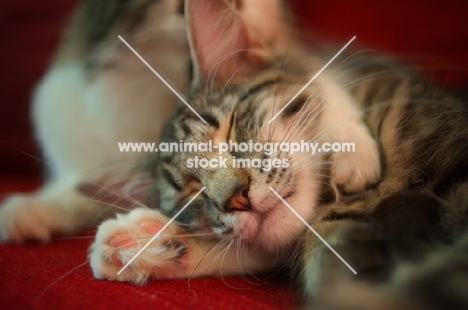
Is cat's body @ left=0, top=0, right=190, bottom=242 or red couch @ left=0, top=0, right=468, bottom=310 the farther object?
cat's body @ left=0, top=0, right=190, bottom=242

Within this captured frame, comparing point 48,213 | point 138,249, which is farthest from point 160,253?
point 48,213

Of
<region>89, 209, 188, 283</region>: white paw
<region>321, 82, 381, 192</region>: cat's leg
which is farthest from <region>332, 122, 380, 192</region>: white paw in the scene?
<region>89, 209, 188, 283</region>: white paw

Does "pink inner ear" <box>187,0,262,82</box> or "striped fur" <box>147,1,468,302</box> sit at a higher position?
"pink inner ear" <box>187,0,262,82</box>

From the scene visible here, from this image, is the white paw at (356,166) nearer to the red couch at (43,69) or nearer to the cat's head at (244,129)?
the cat's head at (244,129)

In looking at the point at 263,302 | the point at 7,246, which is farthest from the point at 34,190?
the point at 263,302

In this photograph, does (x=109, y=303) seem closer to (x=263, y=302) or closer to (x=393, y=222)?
(x=263, y=302)

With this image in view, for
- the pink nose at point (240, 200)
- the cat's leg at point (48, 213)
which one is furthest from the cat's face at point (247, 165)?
the cat's leg at point (48, 213)

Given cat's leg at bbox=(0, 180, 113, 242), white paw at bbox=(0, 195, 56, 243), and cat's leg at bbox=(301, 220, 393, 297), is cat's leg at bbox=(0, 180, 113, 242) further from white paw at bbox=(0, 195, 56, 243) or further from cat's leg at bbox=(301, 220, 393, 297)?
cat's leg at bbox=(301, 220, 393, 297)
